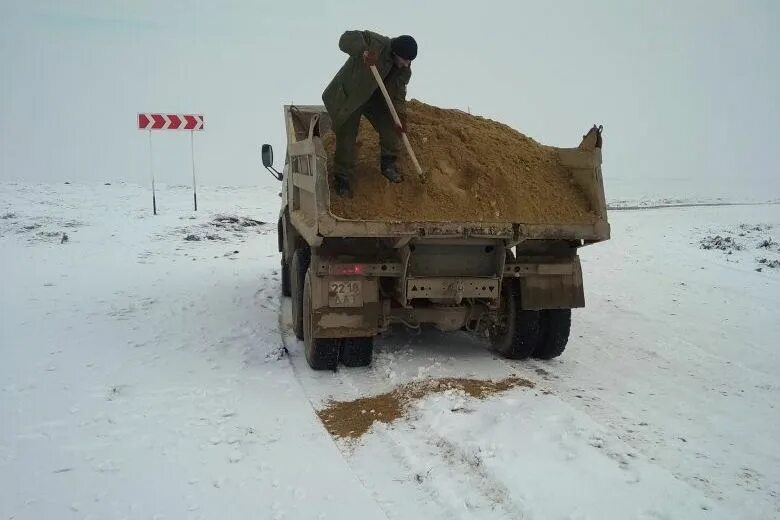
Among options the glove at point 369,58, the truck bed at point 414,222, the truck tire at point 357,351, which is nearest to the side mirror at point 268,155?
the truck bed at point 414,222

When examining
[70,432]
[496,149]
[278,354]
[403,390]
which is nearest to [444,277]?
[403,390]

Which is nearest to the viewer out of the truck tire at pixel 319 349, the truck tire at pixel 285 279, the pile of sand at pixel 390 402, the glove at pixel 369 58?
A: the pile of sand at pixel 390 402

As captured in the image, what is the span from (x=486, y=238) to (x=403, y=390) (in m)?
1.42

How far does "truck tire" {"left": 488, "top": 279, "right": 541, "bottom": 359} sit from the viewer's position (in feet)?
18.4

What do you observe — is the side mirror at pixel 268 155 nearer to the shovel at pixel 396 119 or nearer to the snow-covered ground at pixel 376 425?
the snow-covered ground at pixel 376 425

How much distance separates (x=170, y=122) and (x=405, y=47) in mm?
11333

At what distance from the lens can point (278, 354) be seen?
5.89 meters

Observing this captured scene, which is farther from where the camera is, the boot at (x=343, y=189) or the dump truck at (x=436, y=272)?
the boot at (x=343, y=189)

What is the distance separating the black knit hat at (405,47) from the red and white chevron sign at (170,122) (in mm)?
11086

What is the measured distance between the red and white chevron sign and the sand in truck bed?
1000 centimetres

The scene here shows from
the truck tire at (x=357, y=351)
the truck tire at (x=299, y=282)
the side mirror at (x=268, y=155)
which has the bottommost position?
the truck tire at (x=357, y=351)

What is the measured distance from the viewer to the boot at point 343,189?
5133mm

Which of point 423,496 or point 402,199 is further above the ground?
point 402,199

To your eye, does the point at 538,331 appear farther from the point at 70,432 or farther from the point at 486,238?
the point at 70,432
